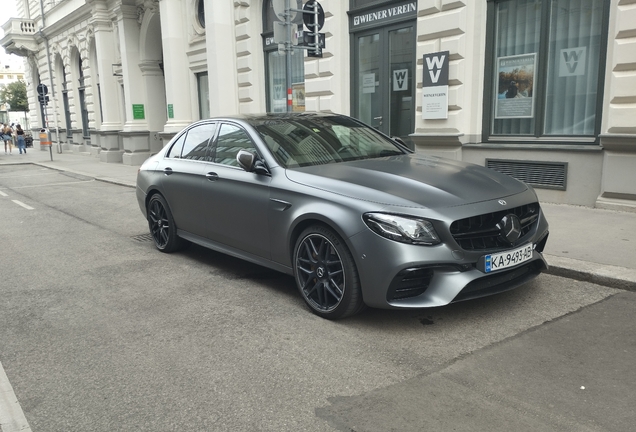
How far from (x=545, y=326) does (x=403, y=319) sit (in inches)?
40.8

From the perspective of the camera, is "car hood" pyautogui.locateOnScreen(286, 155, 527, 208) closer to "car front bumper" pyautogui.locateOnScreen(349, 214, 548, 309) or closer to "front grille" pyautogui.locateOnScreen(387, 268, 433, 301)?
"car front bumper" pyautogui.locateOnScreen(349, 214, 548, 309)

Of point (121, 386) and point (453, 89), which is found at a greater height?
point (453, 89)

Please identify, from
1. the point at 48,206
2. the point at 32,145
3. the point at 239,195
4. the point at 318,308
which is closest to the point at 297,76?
the point at 48,206

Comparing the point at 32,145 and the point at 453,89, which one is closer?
the point at 453,89

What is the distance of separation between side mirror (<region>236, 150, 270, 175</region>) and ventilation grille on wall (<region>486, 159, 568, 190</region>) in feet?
18.4

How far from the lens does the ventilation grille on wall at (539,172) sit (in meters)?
8.84

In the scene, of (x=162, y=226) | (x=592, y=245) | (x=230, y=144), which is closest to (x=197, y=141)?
(x=230, y=144)

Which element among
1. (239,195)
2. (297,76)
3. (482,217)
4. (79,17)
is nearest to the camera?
(482,217)

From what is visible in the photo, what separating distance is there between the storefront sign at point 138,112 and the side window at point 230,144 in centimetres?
1742

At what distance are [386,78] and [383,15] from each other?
4.17ft

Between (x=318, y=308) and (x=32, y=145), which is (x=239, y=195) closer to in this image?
(x=318, y=308)

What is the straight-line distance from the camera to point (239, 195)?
5340 millimetres

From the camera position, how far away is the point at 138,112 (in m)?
22.2

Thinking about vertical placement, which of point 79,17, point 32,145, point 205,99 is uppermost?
point 79,17
